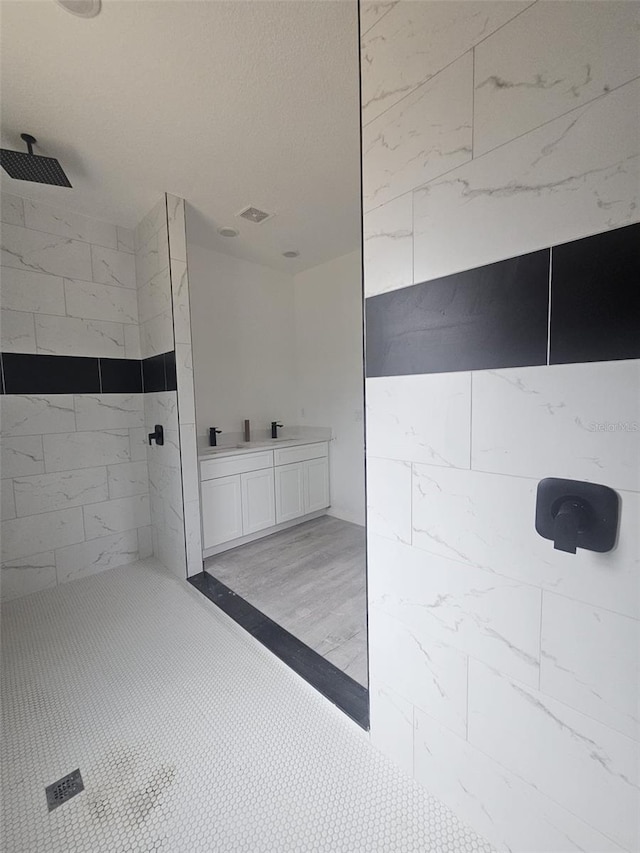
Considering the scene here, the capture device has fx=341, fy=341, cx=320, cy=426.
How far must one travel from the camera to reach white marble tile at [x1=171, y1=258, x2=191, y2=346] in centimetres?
232

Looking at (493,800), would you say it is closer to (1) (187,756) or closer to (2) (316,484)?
(1) (187,756)

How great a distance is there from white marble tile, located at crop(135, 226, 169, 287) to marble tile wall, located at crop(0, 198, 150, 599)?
0.37 feet

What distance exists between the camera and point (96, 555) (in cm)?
261

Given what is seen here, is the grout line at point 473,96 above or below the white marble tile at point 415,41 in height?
below

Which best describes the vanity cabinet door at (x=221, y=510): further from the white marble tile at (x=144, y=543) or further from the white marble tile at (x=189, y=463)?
the white marble tile at (x=144, y=543)

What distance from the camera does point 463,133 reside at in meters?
0.86

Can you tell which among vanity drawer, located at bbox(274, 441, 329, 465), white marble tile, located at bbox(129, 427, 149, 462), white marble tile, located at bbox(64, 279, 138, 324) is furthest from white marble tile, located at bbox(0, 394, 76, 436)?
vanity drawer, located at bbox(274, 441, 329, 465)

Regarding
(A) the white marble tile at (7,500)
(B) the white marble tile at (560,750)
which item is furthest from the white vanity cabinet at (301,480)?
(B) the white marble tile at (560,750)

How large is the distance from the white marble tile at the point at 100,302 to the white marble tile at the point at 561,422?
2773 millimetres

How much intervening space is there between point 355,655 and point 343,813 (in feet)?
2.12

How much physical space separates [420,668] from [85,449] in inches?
103

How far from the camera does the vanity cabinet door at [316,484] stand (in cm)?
348

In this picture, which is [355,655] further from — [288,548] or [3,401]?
[3,401]

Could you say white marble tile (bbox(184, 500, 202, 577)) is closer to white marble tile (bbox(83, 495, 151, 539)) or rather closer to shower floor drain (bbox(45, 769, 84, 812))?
white marble tile (bbox(83, 495, 151, 539))
